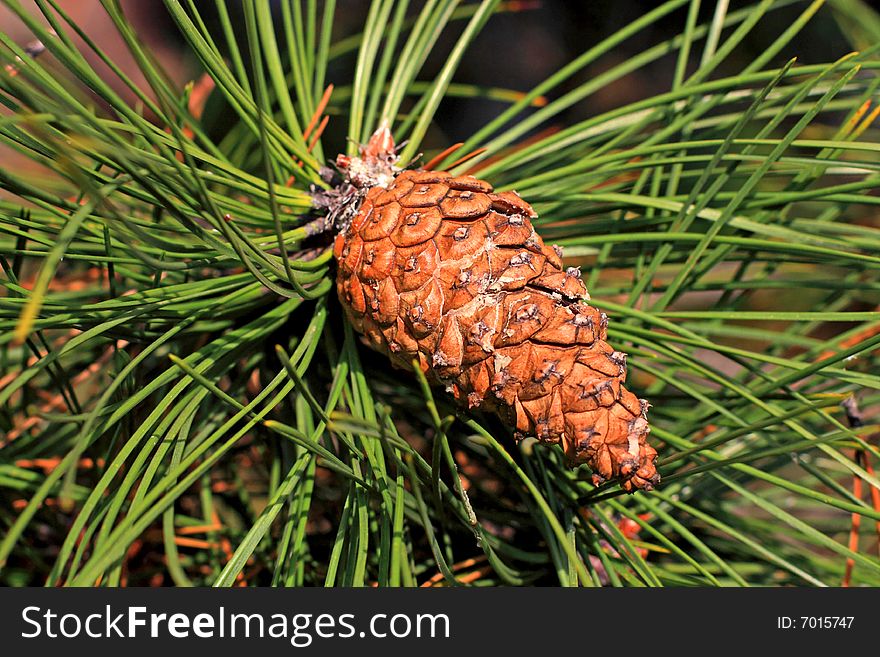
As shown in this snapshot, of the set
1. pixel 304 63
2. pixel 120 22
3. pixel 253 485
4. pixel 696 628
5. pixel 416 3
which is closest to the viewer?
pixel 120 22

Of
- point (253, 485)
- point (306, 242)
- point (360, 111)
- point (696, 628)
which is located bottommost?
point (696, 628)

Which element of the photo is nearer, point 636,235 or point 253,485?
point 636,235

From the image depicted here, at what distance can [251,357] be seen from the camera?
0.53 meters

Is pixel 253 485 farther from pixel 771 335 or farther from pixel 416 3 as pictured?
pixel 416 3

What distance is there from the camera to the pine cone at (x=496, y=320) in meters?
0.40

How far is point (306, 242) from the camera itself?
1.72ft

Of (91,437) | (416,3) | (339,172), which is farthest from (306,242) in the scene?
(416,3)

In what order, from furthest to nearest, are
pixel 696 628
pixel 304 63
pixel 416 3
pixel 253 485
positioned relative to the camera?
pixel 416 3
pixel 253 485
pixel 304 63
pixel 696 628

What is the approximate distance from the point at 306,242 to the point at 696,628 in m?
0.35

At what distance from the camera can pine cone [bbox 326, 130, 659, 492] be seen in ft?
1.30

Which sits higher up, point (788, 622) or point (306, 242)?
point (306, 242)

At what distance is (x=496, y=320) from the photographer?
0.41m

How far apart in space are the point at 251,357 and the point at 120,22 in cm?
25

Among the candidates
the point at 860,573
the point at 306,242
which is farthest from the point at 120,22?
the point at 860,573
